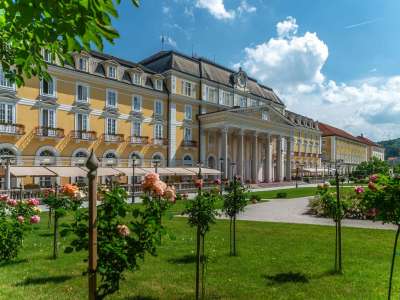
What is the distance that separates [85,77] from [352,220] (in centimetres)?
2534

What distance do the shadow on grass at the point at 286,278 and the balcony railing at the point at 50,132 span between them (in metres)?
24.7

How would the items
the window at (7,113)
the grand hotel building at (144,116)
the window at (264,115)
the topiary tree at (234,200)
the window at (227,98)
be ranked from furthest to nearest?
the window at (264,115)
the window at (227,98)
the grand hotel building at (144,116)
the window at (7,113)
the topiary tree at (234,200)

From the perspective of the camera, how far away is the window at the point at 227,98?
1738 inches

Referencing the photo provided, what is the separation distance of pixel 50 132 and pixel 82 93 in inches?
200

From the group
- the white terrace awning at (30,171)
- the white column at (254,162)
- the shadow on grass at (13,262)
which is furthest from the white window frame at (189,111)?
the shadow on grass at (13,262)

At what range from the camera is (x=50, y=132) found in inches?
1057

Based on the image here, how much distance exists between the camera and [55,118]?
27.6m

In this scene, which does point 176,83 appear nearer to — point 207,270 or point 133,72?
point 133,72

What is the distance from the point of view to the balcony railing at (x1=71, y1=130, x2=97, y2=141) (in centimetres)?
2867

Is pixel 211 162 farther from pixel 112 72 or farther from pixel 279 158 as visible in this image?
pixel 112 72

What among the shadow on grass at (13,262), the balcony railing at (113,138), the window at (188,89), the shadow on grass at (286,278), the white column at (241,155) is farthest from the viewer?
the white column at (241,155)

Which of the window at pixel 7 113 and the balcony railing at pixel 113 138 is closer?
the window at pixel 7 113

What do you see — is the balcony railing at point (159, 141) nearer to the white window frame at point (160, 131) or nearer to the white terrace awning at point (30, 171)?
the white window frame at point (160, 131)

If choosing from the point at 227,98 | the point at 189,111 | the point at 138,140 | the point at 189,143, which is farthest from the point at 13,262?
the point at 227,98
